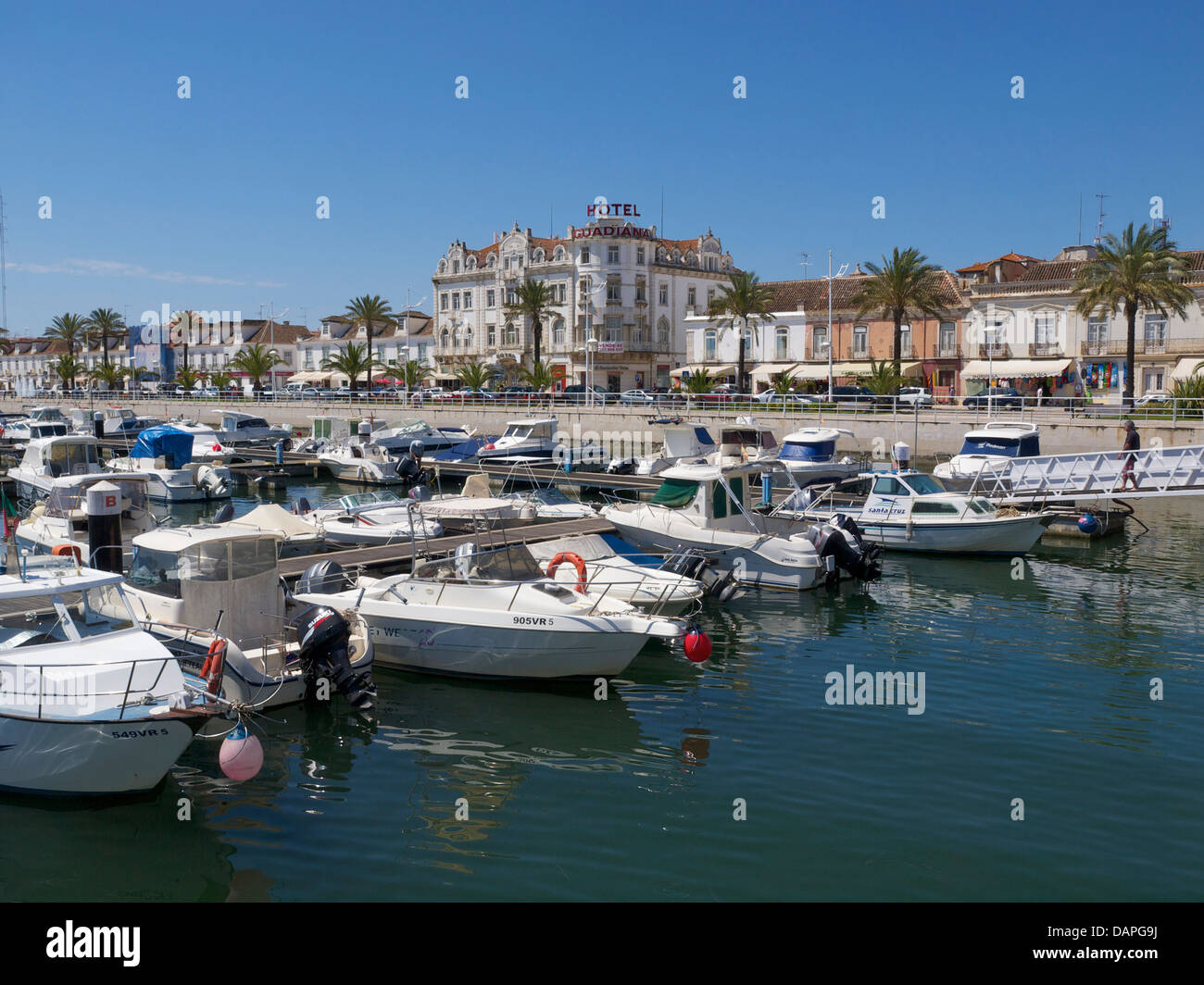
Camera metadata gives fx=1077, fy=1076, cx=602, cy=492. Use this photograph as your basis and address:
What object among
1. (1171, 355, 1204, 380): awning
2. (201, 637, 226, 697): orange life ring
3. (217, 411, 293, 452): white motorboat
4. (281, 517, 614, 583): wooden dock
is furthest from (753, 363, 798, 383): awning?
(201, 637, 226, 697): orange life ring

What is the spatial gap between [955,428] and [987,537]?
25.5 meters

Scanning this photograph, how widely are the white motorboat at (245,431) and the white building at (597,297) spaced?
106ft

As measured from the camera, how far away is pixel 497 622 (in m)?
16.6

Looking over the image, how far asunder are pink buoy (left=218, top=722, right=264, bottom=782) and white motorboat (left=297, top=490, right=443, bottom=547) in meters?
12.4

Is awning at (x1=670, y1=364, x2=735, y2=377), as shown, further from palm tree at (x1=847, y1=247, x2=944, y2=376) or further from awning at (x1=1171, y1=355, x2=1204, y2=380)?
awning at (x1=1171, y1=355, x2=1204, y2=380)

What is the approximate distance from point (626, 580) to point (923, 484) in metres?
12.3

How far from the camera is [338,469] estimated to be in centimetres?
4791

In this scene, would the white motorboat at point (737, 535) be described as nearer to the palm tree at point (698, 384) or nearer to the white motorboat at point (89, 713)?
the white motorboat at point (89, 713)

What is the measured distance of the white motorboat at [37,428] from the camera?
5209 cm

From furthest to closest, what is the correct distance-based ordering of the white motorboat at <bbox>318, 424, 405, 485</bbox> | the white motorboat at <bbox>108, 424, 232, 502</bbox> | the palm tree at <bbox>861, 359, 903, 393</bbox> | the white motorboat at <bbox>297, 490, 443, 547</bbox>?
the palm tree at <bbox>861, 359, 903, 393</bbox> < the white motorboat at <bbox>318, 424, 405, 485</bbox> < the white motorboat at <bbox>108, 424, 232, 502</bbox> < the white motorboat at <bbox>297, 490, 443, 547</bbox>

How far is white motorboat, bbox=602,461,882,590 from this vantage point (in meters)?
23.8

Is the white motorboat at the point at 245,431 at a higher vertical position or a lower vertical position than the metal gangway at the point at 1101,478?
higher

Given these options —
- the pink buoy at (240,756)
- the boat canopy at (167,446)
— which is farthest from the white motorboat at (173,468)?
the pink buoy at (240,756)
